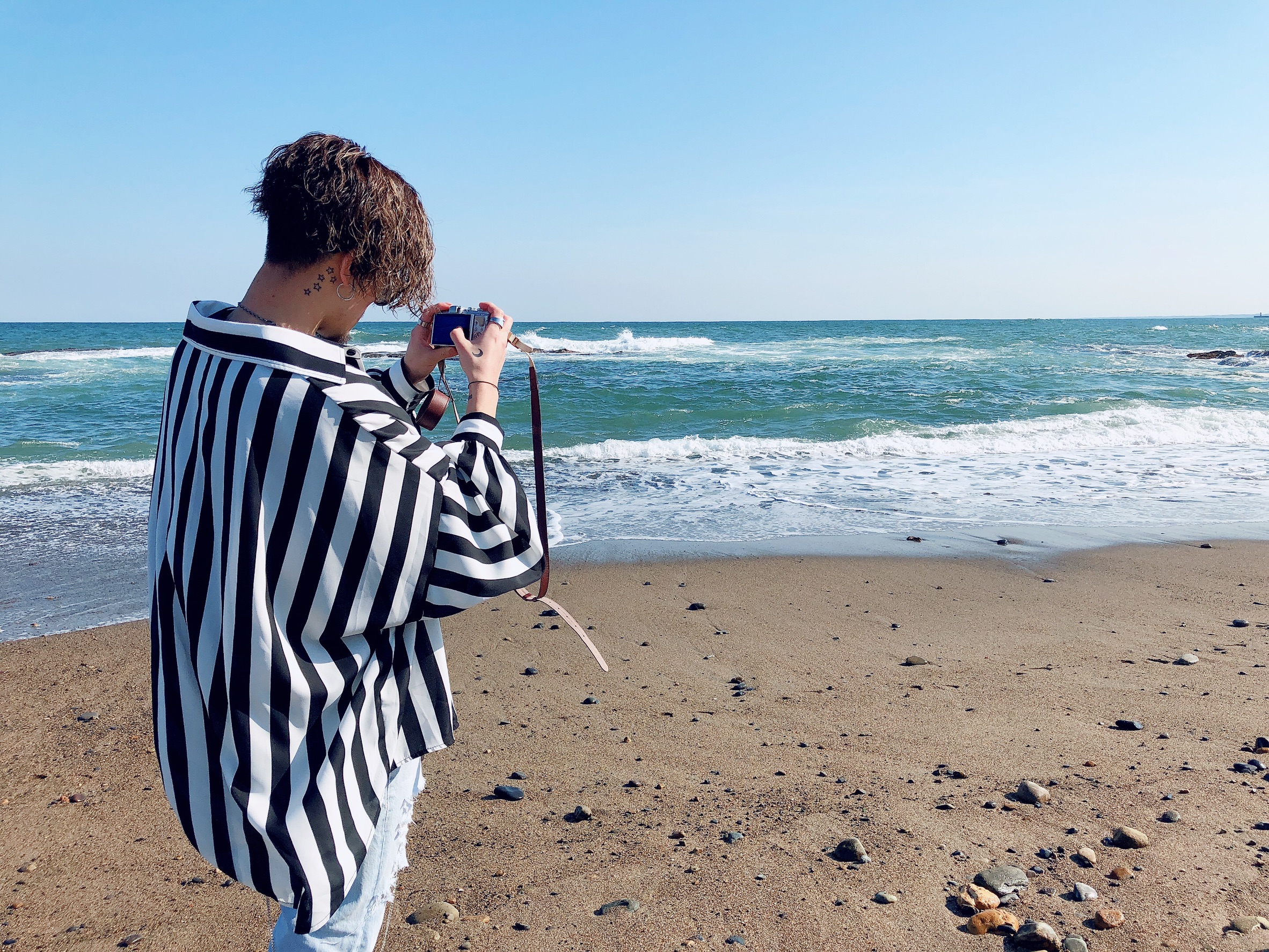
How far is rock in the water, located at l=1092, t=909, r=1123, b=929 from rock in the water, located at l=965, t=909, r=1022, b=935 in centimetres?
20

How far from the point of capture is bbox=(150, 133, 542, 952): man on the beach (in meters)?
1.02

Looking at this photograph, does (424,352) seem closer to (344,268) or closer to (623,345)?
(344,268)

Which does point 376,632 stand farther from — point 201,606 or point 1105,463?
point 1105,463

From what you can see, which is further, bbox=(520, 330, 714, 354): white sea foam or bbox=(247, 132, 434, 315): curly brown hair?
bbox=(520, 330, 714, 354): white sea foam

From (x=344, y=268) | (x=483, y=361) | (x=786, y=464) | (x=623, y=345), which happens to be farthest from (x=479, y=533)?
(x=623, y=345)

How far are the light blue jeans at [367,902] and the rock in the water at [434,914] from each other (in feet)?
3.36

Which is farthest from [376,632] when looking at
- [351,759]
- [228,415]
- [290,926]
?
[290,926]

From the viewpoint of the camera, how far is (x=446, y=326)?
4.76 ft

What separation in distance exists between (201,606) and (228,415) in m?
0.25

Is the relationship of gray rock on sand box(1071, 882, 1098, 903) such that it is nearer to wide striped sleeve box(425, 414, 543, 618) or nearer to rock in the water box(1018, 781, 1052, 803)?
rock in the water box(1018, 781, 1052, 803)

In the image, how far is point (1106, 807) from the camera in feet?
8.88

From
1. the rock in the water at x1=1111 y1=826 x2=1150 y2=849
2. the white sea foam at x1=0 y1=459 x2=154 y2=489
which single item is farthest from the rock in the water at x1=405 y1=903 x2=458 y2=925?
the white sea foam at x1=0 y1=459 x2=154 y2=489

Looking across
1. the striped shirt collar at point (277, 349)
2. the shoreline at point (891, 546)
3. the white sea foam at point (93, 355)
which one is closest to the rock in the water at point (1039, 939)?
the striped shirt collar at point (277, 349)

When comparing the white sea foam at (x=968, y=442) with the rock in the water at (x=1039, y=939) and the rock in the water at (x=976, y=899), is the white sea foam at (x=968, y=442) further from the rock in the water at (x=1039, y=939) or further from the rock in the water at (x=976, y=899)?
the rock in the water at (x=1039, y=939)
